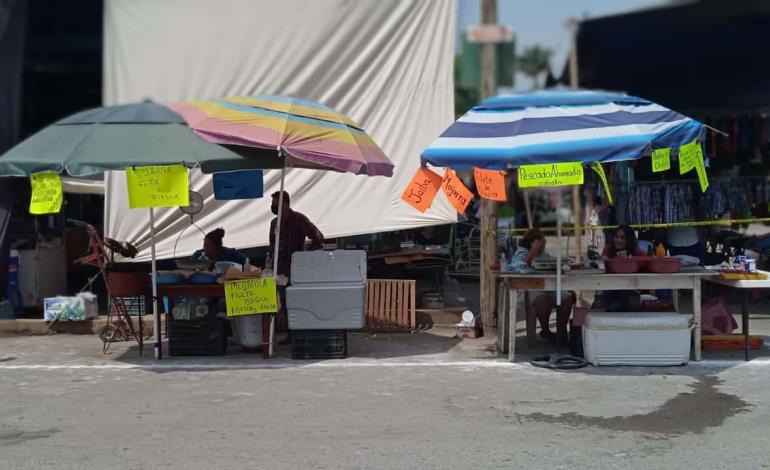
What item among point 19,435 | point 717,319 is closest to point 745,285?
point 717,319

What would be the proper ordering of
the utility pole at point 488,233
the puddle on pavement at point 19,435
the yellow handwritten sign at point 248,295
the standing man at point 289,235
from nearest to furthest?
1. the puddle on pavement at point 19,435
2. the yellow handwritten sign at point 248,295
3. the standing man at point 289,235
4. the utility pole at point 488,233

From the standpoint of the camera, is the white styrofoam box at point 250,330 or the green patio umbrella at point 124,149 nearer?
the green patio umbrella at point 124,149

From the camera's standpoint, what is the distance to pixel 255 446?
620cm

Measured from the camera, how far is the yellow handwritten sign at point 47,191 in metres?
8.48

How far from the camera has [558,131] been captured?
8.53 metres

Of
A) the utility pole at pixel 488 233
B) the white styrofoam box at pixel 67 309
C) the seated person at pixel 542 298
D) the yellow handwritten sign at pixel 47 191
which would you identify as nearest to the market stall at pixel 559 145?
the seated person at pixel 542 298

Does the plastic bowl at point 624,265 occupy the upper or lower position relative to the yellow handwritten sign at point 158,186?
lower

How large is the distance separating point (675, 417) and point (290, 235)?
15.5 ft

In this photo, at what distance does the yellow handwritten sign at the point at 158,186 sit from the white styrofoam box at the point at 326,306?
1506mm

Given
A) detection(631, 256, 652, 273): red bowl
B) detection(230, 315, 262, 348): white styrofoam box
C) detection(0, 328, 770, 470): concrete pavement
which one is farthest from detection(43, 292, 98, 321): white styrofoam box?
detection(631, 256, 652, 273): red bowl

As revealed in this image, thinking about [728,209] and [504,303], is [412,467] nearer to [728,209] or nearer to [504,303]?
[504,303]

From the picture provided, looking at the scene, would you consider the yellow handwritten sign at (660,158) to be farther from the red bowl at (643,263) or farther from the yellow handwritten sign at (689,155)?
the red bowl at (643,263)

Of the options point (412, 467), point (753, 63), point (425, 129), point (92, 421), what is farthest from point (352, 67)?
point (753, 63)

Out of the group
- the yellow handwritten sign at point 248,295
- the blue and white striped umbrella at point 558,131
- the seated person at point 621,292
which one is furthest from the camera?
the seated person at point 621,292
